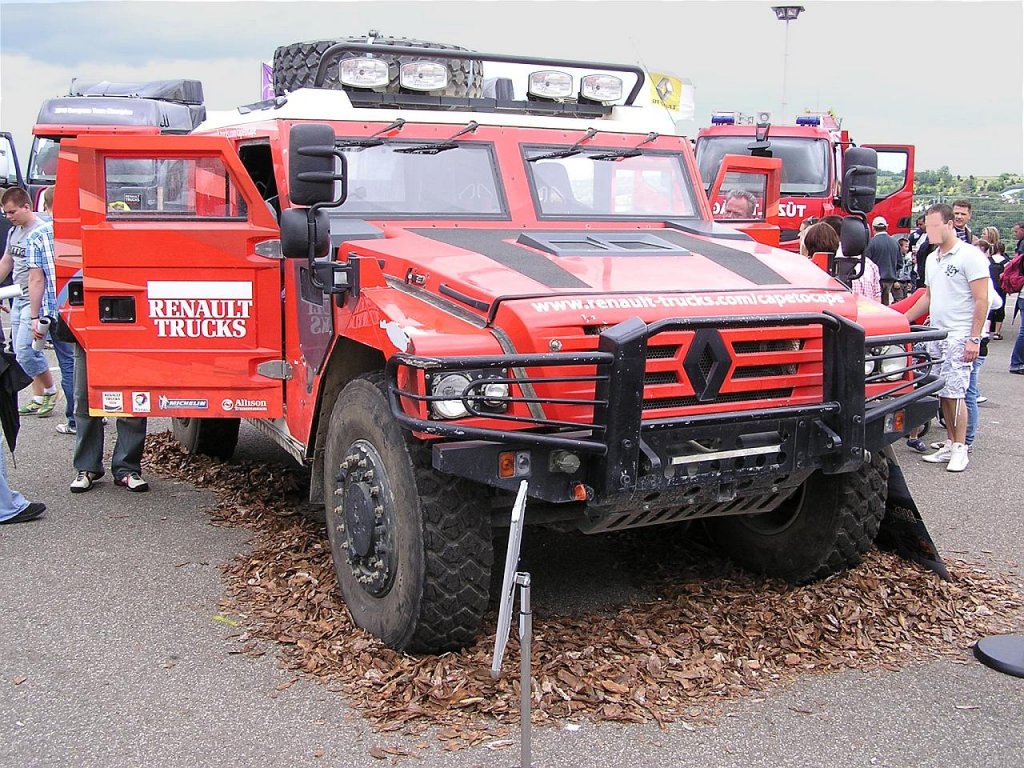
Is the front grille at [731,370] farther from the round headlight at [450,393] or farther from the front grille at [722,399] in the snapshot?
the round headlight at [450,393]

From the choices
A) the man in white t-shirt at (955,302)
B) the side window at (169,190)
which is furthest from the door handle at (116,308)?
the man in white t-shirt at (955,302)

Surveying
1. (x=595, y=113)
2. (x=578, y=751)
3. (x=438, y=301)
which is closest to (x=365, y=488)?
(x=438, y=301)

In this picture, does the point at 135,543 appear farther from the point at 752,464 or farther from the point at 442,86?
the point at 752,464

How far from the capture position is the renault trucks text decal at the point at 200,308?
573 cm

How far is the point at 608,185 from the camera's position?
19.4 feet

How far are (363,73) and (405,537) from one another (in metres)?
2.69

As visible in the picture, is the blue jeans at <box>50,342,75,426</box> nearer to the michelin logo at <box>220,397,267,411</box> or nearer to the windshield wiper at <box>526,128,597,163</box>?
the michelin logo at <box>220,397,267,411</box>

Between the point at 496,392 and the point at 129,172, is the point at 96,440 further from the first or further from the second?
the point at 496,392

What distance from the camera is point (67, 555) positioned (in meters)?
6.03

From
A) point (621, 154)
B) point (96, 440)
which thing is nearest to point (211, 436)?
point (96, 440)

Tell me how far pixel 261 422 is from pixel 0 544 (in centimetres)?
167

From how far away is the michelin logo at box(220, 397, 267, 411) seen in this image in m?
5.88

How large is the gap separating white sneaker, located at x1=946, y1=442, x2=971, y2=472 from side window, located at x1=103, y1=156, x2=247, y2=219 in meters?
5.69

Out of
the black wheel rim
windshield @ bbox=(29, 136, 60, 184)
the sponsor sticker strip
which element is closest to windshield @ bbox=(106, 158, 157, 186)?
the black wheel rim
